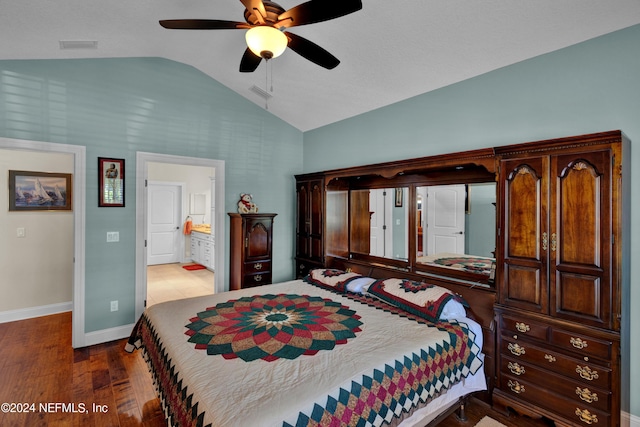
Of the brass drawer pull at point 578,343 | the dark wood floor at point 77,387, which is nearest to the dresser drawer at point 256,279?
the dark wood floor at point 77,387

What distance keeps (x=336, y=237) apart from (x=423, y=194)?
133 cm

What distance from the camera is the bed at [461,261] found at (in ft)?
9.13

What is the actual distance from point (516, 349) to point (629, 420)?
2.54 ft

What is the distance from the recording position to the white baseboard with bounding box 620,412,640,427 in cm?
203

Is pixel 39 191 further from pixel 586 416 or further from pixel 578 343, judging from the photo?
pixel 586 416

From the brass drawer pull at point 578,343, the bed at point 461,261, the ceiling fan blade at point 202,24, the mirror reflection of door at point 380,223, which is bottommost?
the brass drawer pull at point 578,343

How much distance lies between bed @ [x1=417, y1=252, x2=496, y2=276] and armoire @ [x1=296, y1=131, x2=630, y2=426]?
0.17m

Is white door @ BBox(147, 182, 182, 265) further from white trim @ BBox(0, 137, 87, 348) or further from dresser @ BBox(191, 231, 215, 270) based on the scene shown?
white trim @ BBox(0, 137, 87, 348)

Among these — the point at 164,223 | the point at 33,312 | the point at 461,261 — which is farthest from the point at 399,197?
the point at 164,223

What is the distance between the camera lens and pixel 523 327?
7.37 ft

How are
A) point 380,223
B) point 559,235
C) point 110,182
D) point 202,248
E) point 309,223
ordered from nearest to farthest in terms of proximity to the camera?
point 559,235 → point 110,182 → point 380,223 → point 309,223 → point 202,248

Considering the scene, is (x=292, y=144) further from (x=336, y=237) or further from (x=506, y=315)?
(x=506, y=315)

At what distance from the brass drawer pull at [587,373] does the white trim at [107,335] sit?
14.0 feet

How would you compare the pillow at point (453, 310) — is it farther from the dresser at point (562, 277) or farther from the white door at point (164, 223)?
the white door at point (164, 223)
